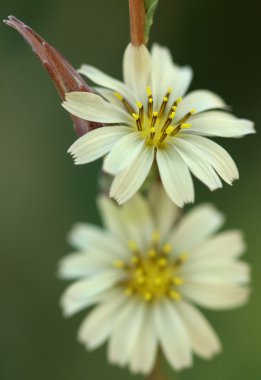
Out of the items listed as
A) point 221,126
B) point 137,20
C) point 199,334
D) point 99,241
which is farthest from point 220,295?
point 137,20

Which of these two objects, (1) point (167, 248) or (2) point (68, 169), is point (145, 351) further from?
(2) point (68, 169)

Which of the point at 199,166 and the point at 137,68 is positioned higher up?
the point at 137,68


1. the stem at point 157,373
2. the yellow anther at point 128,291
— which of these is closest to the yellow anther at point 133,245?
the yellow anther at point 128,291

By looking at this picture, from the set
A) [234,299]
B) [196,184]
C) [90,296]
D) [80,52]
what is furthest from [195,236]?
[80,52]

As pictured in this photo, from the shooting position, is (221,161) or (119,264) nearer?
(221,161)

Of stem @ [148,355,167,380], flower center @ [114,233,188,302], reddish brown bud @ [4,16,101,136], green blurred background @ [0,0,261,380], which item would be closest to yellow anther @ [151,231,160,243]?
flower center @ [114,233,188,302]

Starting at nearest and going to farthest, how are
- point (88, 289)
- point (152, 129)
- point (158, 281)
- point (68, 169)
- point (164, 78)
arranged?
1. point (152, 129)
2. point (164, 78)
3. point (88, 289)
4. point (158, 281)
5. point (68, 169)

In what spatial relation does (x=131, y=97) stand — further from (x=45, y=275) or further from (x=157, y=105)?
(x=45, y=275)

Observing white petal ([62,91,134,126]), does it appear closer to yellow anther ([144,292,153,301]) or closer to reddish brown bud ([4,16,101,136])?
reddish brown bud ([4,16,101,136])
